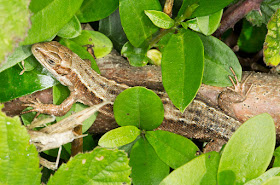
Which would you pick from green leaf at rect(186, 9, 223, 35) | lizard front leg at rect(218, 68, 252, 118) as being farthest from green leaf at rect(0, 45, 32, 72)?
lizard front leg at rect(218, 68, 252, 118)

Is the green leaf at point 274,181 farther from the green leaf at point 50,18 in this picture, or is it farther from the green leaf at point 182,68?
the green leaf at point 50,18

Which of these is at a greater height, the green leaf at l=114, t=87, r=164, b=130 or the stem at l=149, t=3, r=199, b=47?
the stem at l=149, t=3, r=199, b=47

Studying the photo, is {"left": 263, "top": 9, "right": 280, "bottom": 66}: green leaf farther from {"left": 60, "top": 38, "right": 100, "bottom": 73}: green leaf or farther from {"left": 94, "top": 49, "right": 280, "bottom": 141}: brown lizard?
{"left": 60, "top": 38, "right": 100, "bottom": 73}: green leaf

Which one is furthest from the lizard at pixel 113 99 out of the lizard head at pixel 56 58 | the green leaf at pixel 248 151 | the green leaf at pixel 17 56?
the green leaf at pixel 248 151

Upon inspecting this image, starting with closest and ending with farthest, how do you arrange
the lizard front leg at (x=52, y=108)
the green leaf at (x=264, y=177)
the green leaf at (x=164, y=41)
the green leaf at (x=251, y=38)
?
the green leaf at (x=264, y=177), the lizard front leg at (x=52, y=108), the green leaf at (x=164, y=41), the green leaf at (x=251, y=38)

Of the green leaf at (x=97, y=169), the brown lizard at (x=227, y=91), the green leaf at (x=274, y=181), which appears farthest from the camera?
the brown lizard at (x=227, y=91)

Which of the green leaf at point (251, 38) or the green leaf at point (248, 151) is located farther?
the green leaf at point (251, 38)

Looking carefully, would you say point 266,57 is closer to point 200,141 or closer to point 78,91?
point 200,141
